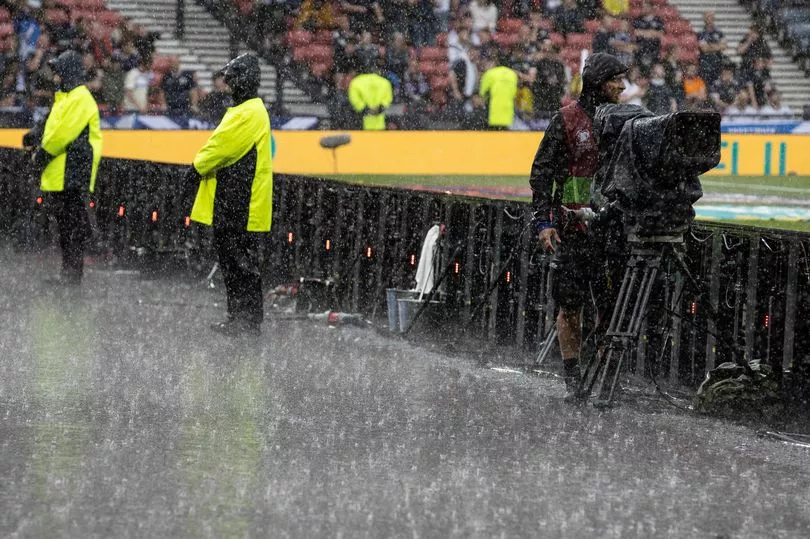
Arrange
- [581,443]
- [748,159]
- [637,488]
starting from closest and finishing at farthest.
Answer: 1. [637,488]
2. [581,443]
3. [748,159]

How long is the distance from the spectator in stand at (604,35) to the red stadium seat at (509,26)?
141cm

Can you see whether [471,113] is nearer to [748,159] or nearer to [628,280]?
[748,159]

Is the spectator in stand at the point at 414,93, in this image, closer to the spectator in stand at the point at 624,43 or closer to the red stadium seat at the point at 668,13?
the spectator in stand at the point at 624,43

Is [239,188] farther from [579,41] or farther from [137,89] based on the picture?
[579,41]

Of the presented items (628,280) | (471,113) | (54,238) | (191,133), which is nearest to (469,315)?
(628,280)

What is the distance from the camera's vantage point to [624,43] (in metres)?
32.0

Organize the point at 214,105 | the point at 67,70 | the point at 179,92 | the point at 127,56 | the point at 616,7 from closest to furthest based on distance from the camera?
the point at 67,70 < the point at 127,56 < the point at 179,92 < the point at 214,105 < the point at 616,7

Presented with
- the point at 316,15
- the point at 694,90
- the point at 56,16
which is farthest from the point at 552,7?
the point at 56,16

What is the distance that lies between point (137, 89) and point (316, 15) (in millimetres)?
3971

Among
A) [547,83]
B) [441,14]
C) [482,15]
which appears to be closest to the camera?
[441,14]

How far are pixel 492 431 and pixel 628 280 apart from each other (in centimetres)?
132

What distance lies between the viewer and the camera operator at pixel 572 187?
390 inches

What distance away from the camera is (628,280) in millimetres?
9703

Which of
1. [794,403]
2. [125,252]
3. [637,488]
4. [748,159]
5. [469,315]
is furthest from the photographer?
[748,159]
